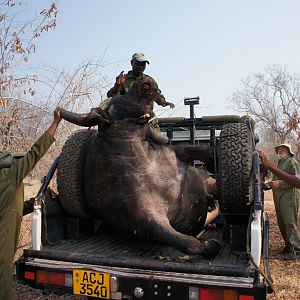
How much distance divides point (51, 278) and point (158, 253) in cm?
94

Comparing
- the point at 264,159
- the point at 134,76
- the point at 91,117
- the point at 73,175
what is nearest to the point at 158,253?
the point at 73,175

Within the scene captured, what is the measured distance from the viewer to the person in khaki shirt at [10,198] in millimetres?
3592

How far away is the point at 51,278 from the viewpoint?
339cm

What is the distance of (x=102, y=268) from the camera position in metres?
3.21

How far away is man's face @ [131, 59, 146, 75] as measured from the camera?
4.97 meters

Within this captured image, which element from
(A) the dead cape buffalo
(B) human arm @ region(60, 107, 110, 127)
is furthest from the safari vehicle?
(B) human arm @ region(60, 107, 110, 127)

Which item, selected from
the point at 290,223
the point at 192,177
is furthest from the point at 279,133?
the point at 192,177

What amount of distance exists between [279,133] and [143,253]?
3683 centimetres

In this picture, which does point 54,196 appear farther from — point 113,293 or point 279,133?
point 279,133

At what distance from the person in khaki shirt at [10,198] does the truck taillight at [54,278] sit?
354 millimetres

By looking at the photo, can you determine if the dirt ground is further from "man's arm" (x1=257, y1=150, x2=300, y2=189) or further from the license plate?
"man's arm" (x1=257, y1=150, x2=300, y2=189)

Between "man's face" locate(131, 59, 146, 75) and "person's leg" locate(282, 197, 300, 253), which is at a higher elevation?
"man's face" locate(131, 59, 146, 75)

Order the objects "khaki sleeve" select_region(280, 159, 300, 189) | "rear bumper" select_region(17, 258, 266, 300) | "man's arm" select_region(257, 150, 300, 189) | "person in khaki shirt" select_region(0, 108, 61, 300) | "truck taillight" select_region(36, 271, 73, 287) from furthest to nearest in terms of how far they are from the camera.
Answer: "khaki sleeve" select_region(280, 159, 300, 189) < "man's arm" select_region(257, 150, 300, 189) < "person in khaki shirt" select_region(0, 108, 61, 300) < "truck taillight" select_region(36, 271, 73, 287) < "rear bumper" select_region(17, 258, 266, 300)

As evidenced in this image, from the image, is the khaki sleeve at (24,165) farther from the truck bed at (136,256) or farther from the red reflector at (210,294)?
the red reflector at (210,294)
